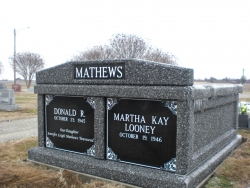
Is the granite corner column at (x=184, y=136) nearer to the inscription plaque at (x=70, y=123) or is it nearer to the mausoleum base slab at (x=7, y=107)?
the inscription plaque at (x=70, y=123)

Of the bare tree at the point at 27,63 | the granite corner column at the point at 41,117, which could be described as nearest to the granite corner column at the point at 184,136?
the granite corner column at the point at 41,117

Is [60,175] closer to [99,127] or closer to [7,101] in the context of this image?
[99,127]

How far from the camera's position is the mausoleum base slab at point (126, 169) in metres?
3.58

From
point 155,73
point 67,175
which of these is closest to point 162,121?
point 155,73

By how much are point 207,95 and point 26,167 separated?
3309 mm

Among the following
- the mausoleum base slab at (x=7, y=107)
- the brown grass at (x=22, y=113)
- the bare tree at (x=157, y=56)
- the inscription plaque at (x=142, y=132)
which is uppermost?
the bare tree at (x=157, y=56)

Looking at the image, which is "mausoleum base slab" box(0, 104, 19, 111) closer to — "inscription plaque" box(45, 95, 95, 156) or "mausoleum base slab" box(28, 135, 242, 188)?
"mausoleum base slab" box(28, 135, 242, 188)

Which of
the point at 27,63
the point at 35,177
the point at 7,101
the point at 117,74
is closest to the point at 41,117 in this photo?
the point at 35,177

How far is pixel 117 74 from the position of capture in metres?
4.07

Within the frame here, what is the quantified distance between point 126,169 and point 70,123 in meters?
1.43

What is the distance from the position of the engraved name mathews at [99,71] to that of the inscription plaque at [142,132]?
1.27ft

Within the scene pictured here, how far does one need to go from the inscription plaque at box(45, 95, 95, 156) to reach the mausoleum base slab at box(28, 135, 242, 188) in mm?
147

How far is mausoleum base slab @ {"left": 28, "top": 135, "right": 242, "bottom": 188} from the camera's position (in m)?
3.58

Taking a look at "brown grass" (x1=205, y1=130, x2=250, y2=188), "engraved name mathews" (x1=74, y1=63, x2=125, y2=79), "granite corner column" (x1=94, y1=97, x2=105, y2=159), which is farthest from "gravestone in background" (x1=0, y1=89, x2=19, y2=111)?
"brown grass" (x1=205, y1=130, x2=250, y2=188)
